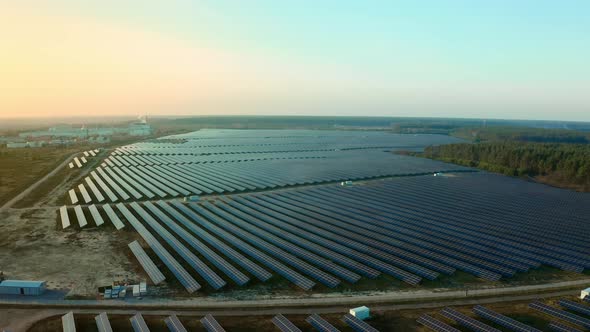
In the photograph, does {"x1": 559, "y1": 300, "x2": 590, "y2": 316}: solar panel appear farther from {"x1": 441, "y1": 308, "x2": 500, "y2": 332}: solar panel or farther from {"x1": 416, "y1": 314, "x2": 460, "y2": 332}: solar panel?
{"x1": 416, "y1": 314, "x2": 460, "y2": 332}: solar panel

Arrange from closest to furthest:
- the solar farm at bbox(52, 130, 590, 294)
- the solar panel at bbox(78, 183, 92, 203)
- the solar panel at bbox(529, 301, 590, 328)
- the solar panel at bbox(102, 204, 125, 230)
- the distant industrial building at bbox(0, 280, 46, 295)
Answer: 1. the solar panel at bbox(529, 301, 590, 328)
2. the distant industrial building at bbox(0, 280, 46, 295)
3. the solar farm at bbox(52, 130, 590, 294)
4. the solar panel at bbox(102, 204, 125, 230)
5. the solar panel at bbox(78, 183, 92, 203)

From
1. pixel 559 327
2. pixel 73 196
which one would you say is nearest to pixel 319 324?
pixel 559 327

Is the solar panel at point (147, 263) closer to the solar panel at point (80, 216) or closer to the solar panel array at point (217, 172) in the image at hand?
the solar panel at point (80, 216)

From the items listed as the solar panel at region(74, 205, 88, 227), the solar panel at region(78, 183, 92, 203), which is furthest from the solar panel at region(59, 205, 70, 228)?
the solar panel at region(78, 183, 92, 203)

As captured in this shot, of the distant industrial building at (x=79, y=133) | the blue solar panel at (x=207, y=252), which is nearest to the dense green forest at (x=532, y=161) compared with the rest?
the blue solar panel at (x=207, y=252)

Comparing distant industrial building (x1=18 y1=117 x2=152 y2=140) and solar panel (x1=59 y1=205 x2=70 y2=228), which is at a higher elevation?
distant industrial building (x1=18 y1=117 x2=152 y2=140)

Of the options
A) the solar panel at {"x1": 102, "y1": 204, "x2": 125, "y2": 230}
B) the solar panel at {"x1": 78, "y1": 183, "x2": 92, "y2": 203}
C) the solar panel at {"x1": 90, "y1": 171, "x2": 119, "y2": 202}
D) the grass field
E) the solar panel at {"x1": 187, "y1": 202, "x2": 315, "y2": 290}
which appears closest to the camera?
the solar panel at {"x1": 187, "y1": 202, "x2": 315, "y2": 290}
